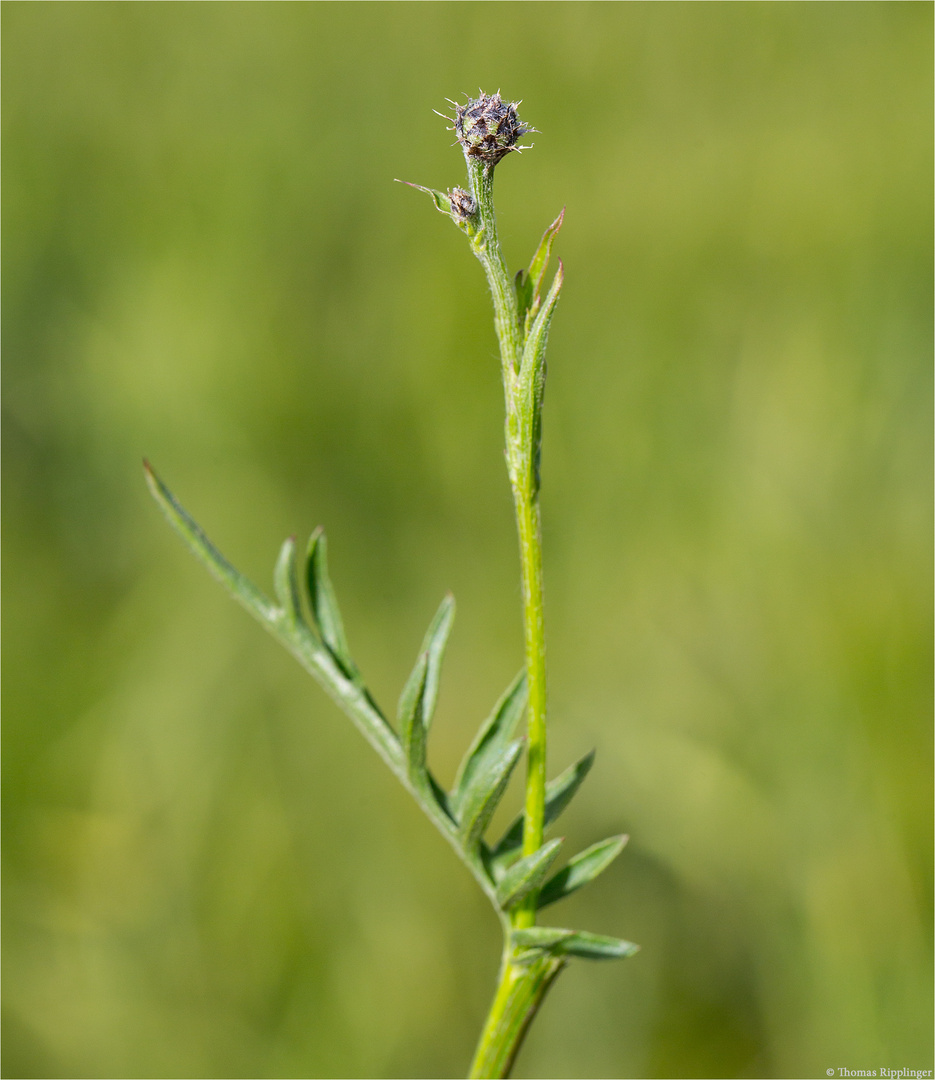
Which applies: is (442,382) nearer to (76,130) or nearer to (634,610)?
(634,610)

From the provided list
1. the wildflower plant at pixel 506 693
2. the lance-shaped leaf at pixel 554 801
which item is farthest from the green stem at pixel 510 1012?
the lance-shaped leaf at pixel 554 801

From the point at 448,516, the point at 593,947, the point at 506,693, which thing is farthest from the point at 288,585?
the point at 448,516

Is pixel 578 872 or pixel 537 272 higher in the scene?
pixel 537 272

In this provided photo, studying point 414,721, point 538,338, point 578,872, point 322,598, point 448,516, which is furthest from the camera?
point 448,516

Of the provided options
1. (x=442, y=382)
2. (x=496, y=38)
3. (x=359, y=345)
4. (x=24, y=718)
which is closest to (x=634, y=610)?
(x=442, y=382)

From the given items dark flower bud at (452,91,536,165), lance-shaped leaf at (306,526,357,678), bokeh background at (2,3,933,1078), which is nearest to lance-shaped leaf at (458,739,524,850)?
lance-shaped leaf at (306,526,357,678)

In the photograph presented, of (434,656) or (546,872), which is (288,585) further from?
(546,872)

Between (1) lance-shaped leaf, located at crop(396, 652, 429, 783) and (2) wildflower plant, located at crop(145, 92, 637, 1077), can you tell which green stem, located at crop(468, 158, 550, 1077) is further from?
(1) lance-shaped leaf, located at crop(396, 652, 429, 783)
